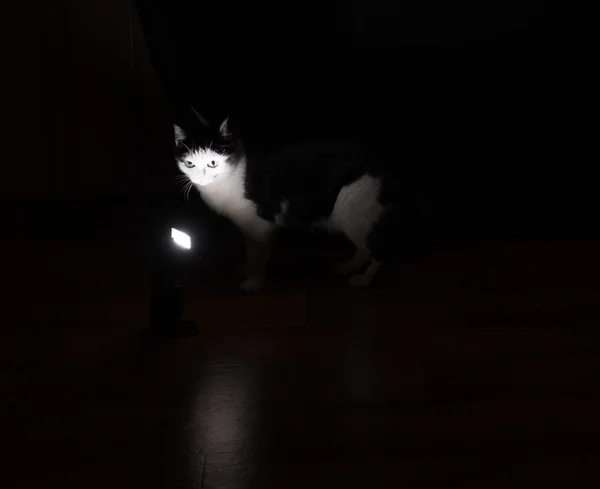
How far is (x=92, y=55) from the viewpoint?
75.0 inches

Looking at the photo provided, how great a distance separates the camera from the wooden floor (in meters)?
1.01

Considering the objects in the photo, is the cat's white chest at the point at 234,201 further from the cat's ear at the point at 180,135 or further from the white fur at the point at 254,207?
the cat's ear at the point at 180,135

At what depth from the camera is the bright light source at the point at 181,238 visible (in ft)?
4.57

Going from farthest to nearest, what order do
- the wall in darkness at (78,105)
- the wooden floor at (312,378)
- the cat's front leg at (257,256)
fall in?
the wall in darkness at (78,105) → the cat's front leg at (257,256) → the wooden floor at (312,378)

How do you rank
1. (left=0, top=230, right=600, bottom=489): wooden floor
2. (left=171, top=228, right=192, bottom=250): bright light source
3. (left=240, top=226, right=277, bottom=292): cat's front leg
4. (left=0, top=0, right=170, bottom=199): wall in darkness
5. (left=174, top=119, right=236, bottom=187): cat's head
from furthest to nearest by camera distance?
(left=0, top=0, right=170, bottom=199): wall in darkness → (left=240, top=226, right=277, bottom=292): cat's front leg → (left=174, top=119, right=236, bottom=187): cat's head → (left=171, top=228, right=192, bottom=250): bright light source → (left=0, top=230, right=600, bottom=489): wooden floor

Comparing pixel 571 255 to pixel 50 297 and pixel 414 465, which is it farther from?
pixel 50 297

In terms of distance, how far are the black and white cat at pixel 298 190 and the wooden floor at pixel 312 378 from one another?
0.14m

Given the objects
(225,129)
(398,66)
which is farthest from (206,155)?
(398,66)

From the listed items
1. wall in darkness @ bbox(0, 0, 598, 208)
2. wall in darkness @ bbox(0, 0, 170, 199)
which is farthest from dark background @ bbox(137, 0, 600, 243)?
wall in darkness @ bbox(0, 0, 170, 199)

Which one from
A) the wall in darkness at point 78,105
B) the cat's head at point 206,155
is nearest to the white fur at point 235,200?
the cat's head at point 206,155

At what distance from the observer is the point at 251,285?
1.68 m

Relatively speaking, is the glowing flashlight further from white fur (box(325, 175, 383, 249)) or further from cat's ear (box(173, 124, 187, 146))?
white fur (box(325, 175, 383, 249))

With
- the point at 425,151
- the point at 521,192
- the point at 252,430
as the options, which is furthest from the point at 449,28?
the point at 252,430

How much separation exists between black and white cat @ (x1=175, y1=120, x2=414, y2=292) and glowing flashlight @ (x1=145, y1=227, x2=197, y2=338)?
214 millimetres
